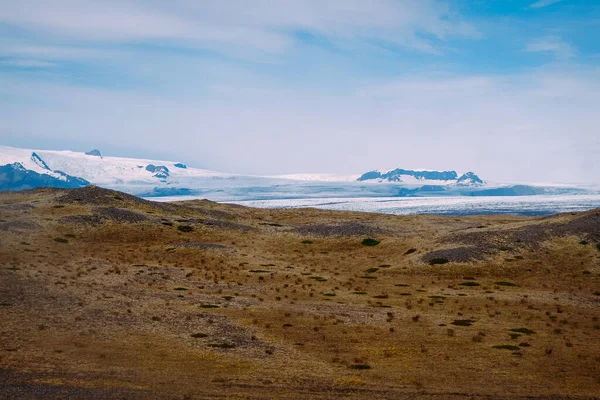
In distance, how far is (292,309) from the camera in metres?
45.0

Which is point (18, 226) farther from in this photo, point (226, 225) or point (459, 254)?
point (459, 254)

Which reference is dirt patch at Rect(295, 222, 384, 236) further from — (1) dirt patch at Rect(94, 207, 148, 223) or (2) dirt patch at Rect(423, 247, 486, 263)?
(1) dirt patch at Rect(94, 207, 148, 223)

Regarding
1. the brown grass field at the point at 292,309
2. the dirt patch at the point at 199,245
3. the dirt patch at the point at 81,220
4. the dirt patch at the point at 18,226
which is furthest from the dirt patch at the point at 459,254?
the dirt patch at the point at 18,226

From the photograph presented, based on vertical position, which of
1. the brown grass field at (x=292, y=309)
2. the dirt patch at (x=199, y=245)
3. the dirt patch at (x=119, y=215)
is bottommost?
the brown grass field at (x=292, y=309)

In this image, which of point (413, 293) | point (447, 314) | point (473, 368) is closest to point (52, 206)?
point (413, 293)

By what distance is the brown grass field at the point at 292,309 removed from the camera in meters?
27.2

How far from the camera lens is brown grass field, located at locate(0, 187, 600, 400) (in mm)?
27250

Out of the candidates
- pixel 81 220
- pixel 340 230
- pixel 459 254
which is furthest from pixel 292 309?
pixel 81 220

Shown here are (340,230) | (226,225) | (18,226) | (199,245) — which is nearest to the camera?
(18,226)

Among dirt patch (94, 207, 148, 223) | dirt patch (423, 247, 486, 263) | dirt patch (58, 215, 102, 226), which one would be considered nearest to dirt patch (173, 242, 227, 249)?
dirt patch (94, 207, 148, 223)

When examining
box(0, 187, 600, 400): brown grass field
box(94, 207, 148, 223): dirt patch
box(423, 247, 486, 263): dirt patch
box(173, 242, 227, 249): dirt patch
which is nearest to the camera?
box(0, 187, 600, 400): brown grass field

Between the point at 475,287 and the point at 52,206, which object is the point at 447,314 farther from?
the point at 52,206

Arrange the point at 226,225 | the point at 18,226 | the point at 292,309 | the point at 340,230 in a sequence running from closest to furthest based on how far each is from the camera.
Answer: the point at 292,309, the point at 18,226, the point at 340,230, the point at 226,225

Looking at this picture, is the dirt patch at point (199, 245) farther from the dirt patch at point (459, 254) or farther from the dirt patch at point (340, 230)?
the dirt patch at point (459, 254)
